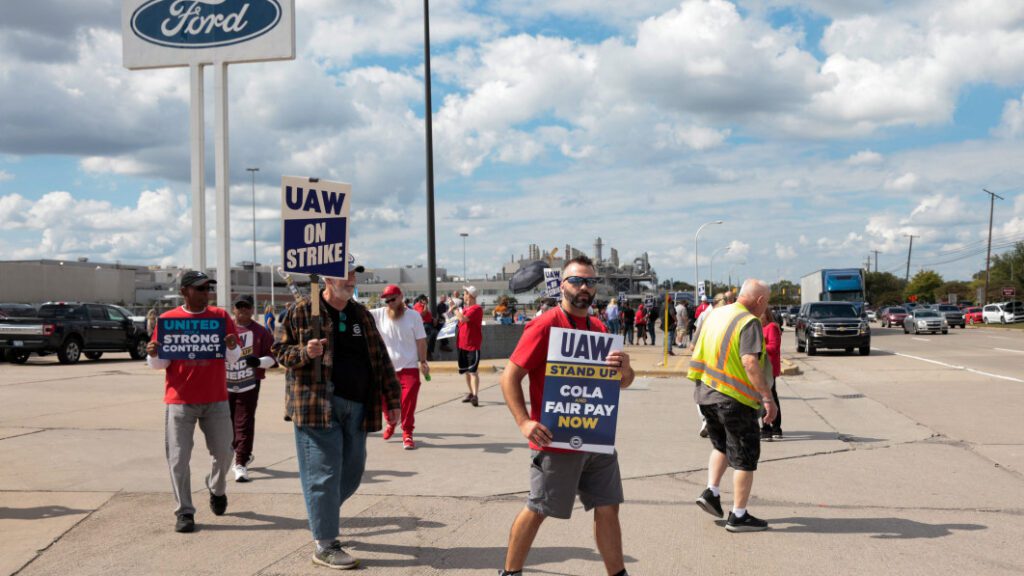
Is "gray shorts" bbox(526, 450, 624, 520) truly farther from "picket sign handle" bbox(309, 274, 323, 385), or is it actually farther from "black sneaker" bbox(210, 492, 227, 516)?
"black sneaker" bbox(210, 492, 227, 516)

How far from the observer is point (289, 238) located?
220 inches

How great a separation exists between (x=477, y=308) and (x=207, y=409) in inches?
286

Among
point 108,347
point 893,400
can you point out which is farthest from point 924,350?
point 108,347

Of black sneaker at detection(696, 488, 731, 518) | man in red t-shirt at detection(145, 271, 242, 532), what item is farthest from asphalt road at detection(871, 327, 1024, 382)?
man in red t-shirt at detection(145, 271, 242, 532)

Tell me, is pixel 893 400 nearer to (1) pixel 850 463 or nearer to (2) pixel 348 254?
(1) pixel 850 463

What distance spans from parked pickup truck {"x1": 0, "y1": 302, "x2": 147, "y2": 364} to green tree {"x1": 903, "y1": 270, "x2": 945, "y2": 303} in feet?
379

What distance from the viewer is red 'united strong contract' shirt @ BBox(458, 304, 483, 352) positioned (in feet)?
43.3

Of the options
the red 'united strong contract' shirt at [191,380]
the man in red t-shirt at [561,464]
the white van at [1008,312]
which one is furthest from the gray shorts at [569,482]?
the white van at [1008,312]

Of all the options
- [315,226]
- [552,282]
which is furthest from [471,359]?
[315,226]

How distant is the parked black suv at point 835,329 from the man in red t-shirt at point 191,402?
2399cm

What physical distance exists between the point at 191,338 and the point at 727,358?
382 centimetres

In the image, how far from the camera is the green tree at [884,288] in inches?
5069

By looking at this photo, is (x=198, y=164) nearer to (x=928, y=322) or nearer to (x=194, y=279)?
(x=194, y=279)

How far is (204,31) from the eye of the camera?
23.6 metres
